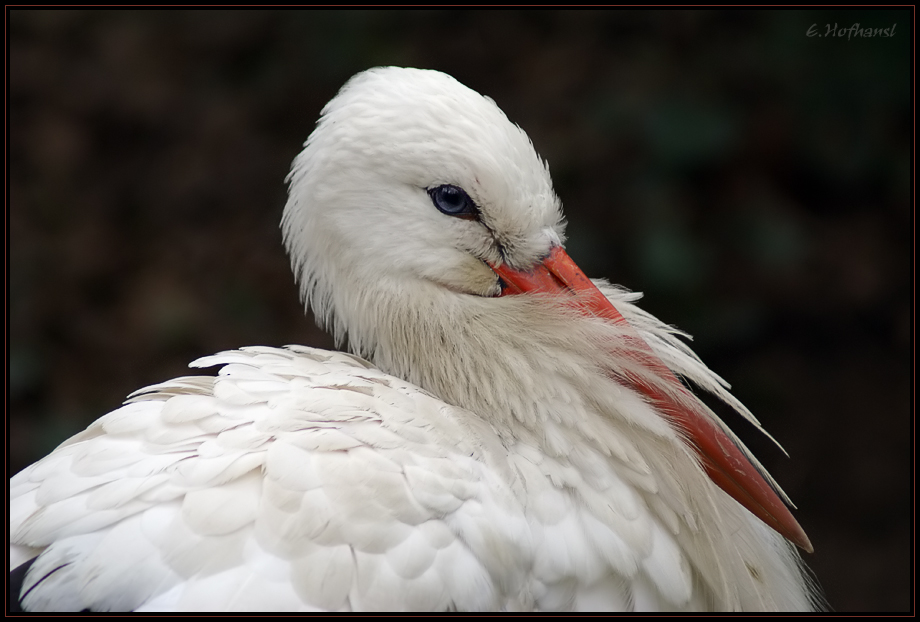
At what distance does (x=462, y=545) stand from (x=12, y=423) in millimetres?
2005

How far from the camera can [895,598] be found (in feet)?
7.54

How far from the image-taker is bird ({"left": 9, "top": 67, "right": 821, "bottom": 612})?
0.89 meters

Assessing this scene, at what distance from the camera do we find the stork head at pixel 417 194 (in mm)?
1083

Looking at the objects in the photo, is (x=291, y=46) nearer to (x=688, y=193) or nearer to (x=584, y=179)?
(x=584, y=179)

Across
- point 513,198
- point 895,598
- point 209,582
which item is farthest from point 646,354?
point 895,598

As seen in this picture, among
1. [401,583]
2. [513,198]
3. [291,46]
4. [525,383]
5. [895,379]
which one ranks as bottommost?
[895,379]

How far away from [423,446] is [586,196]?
5.35 feet

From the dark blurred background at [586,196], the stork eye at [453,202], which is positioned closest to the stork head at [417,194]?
the stork eye at [453,202]

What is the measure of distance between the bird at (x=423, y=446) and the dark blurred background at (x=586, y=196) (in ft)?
3.91
